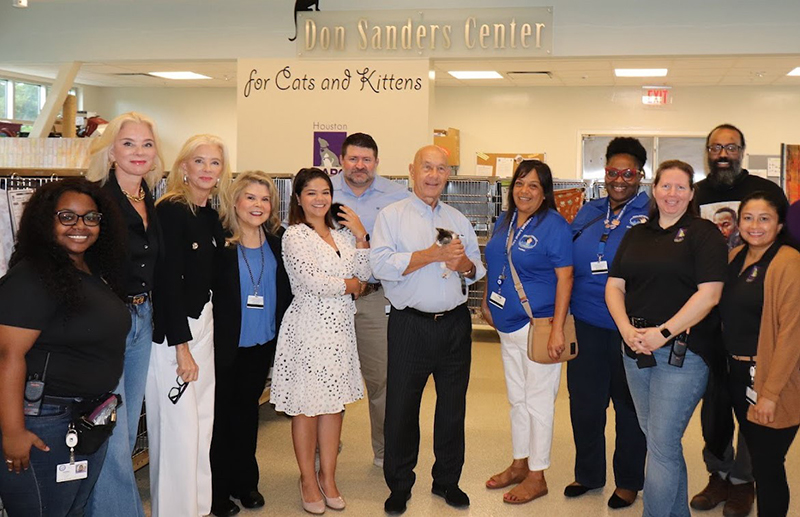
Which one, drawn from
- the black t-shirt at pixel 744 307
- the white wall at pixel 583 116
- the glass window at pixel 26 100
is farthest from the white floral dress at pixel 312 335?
the glass window at pixel 26 100

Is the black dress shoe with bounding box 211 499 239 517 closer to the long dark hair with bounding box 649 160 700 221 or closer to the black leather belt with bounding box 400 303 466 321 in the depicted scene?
the black leather belt with bounding box 400 303 466 321

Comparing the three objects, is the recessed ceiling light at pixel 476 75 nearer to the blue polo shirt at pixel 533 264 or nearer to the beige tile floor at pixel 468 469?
the beige tile floor at pixel 468 469

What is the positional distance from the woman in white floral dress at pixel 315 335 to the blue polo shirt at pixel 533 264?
722 millimetres

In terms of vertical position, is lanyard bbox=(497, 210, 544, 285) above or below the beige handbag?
above

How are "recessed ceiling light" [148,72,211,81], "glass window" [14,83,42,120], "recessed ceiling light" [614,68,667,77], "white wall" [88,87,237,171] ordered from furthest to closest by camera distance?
1. "white wall" [88,87,237,171]
2. "glass window" [14,83,42,120]
3. "recessed ceiling light" [148,72,211,81]
4. "recessed ceiling light" [614,68,667,77]

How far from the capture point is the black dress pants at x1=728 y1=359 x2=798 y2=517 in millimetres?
3111

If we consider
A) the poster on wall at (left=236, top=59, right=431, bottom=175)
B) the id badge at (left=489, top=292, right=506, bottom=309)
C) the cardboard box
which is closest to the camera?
the id badge at (left=489, top=292, right=506, bottom=309)

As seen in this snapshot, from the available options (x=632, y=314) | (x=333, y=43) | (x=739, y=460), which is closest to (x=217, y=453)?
(x=632, y=314)

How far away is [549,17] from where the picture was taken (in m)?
7.97

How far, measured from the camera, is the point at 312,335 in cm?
374

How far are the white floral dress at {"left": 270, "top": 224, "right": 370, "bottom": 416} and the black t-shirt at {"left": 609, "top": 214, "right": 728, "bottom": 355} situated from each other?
134 centimetres

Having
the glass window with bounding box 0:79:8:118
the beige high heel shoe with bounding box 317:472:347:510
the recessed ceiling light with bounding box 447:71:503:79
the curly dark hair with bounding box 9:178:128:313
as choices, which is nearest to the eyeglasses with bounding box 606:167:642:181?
the beige high heel shoe with bounding box 317:472:347:510

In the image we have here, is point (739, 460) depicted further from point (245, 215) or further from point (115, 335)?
point (115, 335)

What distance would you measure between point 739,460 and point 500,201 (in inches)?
142
